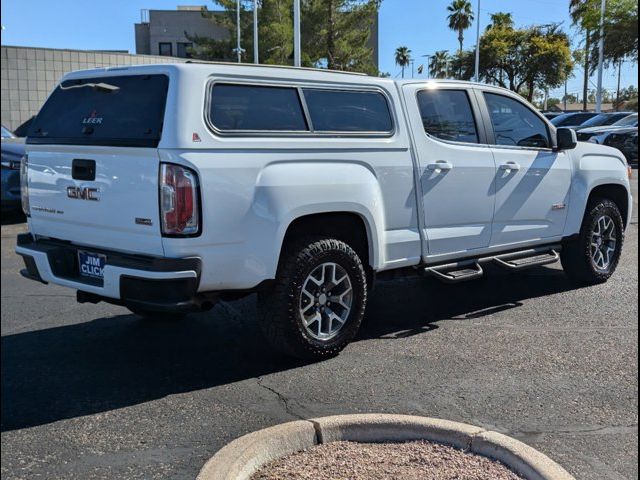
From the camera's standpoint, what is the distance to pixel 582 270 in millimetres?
6910

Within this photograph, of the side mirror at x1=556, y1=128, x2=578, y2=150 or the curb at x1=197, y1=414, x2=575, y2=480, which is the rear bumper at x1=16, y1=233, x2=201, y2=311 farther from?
the side mirror at x1=556, y1=128, x2=578, y2=150

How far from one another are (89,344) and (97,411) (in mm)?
1325

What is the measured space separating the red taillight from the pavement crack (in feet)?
3.65

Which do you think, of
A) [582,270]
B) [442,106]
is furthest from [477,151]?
[582,270]

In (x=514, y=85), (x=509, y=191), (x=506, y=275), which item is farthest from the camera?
(x=514, y=85)

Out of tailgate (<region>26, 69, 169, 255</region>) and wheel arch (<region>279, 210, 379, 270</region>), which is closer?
tailgate (<region>26, 69, 169, 255</region>)

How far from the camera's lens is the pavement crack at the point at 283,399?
390 centimetres

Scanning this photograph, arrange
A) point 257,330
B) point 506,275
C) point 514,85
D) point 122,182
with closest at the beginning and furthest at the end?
1. point 122,182
2. point 257,330
3. point 506,275
4. point 514,85

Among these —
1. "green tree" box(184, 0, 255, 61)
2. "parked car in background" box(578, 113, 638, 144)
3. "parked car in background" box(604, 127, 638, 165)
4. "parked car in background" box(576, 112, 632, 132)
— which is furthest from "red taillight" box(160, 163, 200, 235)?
"green tree" box(184, 0, 255, 61)

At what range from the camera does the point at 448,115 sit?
5.78 meters

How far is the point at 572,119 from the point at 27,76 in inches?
829

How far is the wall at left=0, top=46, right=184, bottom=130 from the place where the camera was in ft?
81.8

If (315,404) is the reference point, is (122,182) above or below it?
above

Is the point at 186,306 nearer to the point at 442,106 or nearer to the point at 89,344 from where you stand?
the point at 89,344
